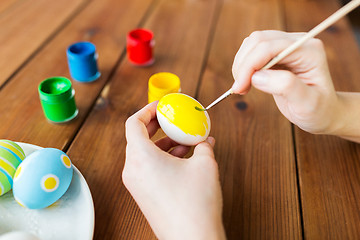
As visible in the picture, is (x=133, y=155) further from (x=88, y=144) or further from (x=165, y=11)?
(x=165, y=11)

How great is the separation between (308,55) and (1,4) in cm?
132

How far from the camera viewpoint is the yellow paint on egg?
0.75 meters

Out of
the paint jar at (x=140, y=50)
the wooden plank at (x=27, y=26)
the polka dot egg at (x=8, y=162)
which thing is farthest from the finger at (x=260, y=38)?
the wooden plank at (x=27, y=26)

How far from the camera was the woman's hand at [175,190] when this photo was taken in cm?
55

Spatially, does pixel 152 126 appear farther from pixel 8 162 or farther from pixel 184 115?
pixel 8 162

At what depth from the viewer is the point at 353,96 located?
0.78 meters

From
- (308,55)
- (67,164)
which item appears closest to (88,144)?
(67,164)

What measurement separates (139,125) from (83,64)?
432mm

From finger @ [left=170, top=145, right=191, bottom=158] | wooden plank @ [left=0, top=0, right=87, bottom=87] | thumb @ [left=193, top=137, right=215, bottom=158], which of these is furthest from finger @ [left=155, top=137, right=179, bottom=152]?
wooden plank @ [left=0, top=0, right=87, bottom=87]

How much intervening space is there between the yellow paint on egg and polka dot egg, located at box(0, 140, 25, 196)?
33 cm

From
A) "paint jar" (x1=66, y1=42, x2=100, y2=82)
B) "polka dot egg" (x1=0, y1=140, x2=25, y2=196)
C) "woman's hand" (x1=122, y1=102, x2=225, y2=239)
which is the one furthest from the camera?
"paint jar" (x1=66, y1=42, x2=100, y2=82)

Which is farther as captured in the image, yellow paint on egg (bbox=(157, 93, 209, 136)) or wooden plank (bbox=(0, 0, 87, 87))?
wooden plank (bbox=(0, 0, 87, 87))

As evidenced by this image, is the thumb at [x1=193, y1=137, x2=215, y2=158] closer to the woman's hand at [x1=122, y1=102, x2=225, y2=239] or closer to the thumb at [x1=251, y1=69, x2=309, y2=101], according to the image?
the woman's hand at [x1=122, y1=102, x2=225, y2=239]

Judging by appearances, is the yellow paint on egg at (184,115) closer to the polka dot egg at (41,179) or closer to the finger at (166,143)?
the finger at (166,143)
